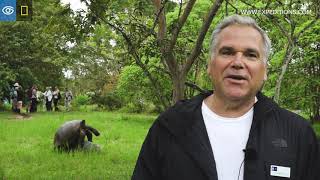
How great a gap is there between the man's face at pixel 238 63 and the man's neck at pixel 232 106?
0.10 ft

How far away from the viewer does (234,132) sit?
2.76 metres

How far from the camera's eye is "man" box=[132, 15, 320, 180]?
268 centimetres

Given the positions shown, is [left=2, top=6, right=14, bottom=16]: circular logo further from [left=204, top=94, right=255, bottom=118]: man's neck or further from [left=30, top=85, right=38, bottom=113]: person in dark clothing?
[left=30, top=85, right=38, bottom=113]: person in dark clothing

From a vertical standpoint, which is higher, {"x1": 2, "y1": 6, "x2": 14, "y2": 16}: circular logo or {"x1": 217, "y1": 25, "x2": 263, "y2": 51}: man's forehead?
{"x1": 2, "y1": 6, "x2": 14, "y2": 16}: circular logo

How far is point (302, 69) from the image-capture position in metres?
20.6

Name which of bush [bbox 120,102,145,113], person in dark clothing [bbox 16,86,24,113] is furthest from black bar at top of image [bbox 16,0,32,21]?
bush [bbox 120,102,145,113]

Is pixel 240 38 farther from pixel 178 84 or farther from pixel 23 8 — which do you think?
pixel 23 8

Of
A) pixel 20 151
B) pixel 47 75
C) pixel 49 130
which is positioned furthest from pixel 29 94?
pixel 20 151

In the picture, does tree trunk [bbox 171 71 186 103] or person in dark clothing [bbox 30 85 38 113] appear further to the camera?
person in dark clothing [bbox 30 85 38 113]

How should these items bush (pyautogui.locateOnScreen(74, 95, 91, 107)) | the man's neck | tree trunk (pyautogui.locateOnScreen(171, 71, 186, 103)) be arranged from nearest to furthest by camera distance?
1. the man's neck
2. tree trunk (pyautogui.locateOnScreen(171, 71, 186, 103))
3. bush (pyautogui.locateOnScreen(74, 95, 91, 107))

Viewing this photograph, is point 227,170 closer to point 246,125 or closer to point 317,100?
point 246,125

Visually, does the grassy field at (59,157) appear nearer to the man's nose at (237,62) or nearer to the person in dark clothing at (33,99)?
the man's nose at (237,62)

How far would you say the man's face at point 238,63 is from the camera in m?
2.74

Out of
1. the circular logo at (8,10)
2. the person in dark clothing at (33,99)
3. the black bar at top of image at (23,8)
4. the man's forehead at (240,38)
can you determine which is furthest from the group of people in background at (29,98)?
the man's forehead at (240,38)
